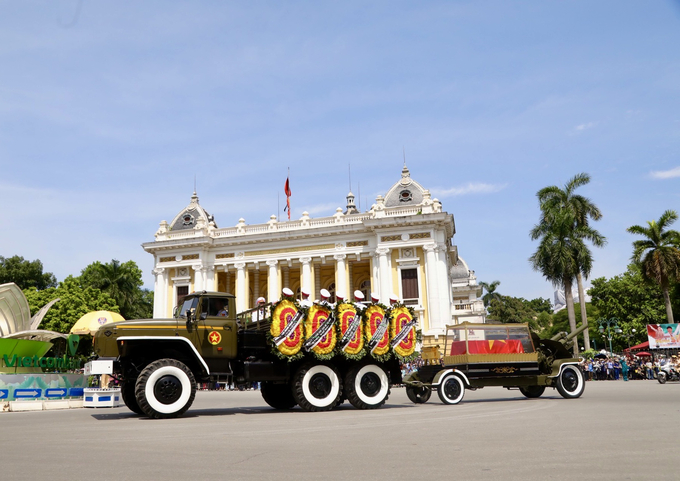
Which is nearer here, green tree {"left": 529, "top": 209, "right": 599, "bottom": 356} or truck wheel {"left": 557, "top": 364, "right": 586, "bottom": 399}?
truck wheel {"left": 557, "top": 364, "right": 586, "bottom": 399}

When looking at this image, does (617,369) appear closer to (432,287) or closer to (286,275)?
(432,287)

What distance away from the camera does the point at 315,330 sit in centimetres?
1561

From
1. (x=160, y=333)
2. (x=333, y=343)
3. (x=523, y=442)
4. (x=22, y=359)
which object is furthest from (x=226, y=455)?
(x=22, y=359)

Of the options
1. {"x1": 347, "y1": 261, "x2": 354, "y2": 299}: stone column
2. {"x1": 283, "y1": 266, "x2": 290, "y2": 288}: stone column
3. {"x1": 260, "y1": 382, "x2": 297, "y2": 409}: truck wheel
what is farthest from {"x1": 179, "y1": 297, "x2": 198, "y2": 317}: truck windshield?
{"x1": 283, "y1": 266, "x2": 290, "y2": 288}: stone column

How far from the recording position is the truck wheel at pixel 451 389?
16.5m

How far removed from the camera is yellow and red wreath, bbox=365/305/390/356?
16281 millimetres

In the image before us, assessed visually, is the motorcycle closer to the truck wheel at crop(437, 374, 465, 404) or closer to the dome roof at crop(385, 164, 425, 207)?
the truck wheel at crop(437, 374, 465, 404)

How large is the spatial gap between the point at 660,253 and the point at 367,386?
34.3 meters

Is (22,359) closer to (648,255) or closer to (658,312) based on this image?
(648,255)

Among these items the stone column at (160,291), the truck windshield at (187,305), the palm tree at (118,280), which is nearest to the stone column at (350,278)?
the stone column at (160,291)

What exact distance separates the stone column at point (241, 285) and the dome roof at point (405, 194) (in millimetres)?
13999

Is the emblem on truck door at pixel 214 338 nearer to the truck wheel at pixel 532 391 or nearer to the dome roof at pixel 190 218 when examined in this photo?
the truck wheel at pixel 532 391

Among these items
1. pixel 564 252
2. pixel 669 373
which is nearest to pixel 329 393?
pixel 669 373

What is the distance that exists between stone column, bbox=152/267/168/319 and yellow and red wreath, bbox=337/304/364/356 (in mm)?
39716
